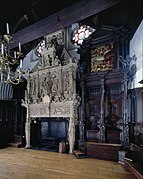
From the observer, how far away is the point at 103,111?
5805mm

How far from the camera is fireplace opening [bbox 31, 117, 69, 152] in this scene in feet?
22.4

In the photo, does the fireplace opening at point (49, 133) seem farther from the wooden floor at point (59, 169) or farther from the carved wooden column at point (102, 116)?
the wooden floor at point (59, 169)

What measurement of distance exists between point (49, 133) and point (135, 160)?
12.4 ft

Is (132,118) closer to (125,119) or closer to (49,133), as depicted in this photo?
(125,119)

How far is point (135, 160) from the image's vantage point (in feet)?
14.0

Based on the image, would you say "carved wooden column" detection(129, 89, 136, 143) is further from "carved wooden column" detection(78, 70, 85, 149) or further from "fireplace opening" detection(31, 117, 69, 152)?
"fireplace opening" detection(31, 117, 69, 152)

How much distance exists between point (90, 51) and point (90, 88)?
53.4 inches

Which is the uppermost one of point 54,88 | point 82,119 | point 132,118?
point 54,88

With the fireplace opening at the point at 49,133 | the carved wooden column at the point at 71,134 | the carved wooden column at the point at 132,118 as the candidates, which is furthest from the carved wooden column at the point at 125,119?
the fireplace opening at the point at 49,133

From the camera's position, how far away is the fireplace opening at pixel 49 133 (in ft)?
22.4

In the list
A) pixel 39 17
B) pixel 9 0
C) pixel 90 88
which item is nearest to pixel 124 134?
pixel 90 88

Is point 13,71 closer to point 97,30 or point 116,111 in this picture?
point 97,30

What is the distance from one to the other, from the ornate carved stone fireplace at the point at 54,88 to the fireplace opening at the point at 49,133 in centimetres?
37

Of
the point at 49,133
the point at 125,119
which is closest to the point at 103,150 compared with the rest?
the point at 125,119
